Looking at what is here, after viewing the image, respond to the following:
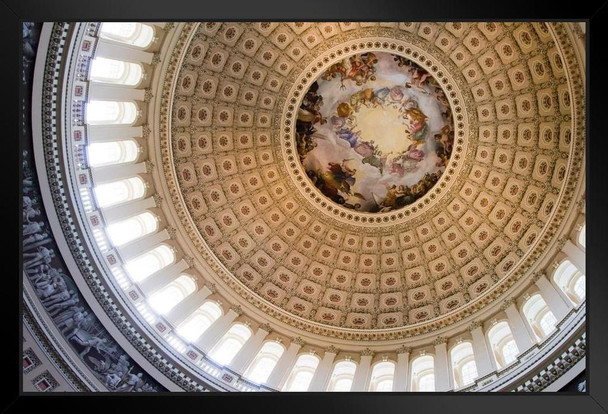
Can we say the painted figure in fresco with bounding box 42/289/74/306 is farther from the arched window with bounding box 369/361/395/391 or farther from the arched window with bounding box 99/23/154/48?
the arched window with bounding box 369/361/395/391

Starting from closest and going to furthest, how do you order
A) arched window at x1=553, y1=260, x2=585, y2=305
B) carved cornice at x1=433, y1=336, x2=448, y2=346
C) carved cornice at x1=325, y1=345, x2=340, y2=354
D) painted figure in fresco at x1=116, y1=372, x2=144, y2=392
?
painted figure in fresco at x1=116, y1=372, x2=144, y2=392, arched window at x1=553, y1=260, x2=585, y2=305, carved cornice at x1=433, y1=336, x2=448, y2=346, carved cornice at x1=325, y1=345, x2=340, y2=354

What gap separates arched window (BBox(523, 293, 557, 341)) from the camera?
19.6m

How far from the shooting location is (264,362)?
78.8 ft

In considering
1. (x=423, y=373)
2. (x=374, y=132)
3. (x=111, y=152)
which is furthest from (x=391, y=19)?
(x=374, y=132)

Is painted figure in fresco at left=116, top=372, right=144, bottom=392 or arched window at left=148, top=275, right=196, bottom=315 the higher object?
arched window at left=148, top=275, right=196, bottom=315

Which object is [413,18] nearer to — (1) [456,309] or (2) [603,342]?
(2) [603,342]

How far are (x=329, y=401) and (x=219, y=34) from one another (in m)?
21.5

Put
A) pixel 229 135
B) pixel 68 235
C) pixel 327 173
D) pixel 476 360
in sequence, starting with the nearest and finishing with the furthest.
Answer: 1. pixel 68 235
2. pixel 476 360
3. pixel 229 135
4. pixel 327 173

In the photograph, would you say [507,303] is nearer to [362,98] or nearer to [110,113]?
[362,98]

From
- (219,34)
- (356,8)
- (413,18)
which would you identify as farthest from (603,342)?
(219,34)

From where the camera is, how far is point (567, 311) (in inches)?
736

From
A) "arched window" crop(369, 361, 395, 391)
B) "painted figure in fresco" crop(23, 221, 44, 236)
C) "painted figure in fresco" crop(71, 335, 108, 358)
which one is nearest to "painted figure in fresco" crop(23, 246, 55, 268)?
"painted figure in fresco" crop(23, 221, 44, 236)

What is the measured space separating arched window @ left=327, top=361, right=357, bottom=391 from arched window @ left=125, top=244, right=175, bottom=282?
8347 millimetres

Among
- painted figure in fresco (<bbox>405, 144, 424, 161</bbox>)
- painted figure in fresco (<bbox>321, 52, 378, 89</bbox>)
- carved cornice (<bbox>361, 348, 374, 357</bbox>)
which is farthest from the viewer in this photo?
painted figure in fresco (<bbox>405, 144, 424, 161</bbox>)
